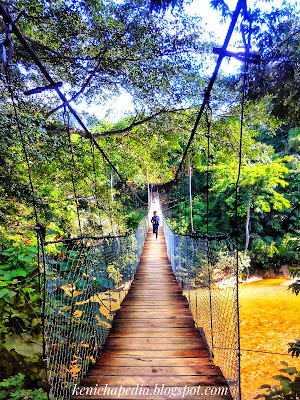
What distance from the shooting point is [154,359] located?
1430 millimetres

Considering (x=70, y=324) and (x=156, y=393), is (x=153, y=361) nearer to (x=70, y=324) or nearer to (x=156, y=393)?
(x=156, y=393)

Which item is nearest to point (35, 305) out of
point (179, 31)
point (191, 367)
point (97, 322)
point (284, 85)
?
point (97, 322)

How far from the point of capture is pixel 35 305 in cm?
127

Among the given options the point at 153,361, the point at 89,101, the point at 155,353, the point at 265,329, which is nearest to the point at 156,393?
the point at 153,361

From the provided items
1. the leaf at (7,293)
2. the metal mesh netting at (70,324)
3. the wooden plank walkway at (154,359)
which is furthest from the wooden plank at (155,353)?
the leaf at (7,293)

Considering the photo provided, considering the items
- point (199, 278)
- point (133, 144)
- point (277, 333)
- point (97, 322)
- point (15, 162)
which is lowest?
point (277, 333)

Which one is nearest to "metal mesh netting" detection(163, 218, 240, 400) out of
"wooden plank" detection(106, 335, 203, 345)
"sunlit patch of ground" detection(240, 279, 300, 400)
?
"wooden plank" detection(106, 335, 203, 345)

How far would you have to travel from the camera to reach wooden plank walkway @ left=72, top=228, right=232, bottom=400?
115 cm

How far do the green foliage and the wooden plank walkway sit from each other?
0.27 m

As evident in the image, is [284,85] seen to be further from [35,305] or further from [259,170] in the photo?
[259,170]

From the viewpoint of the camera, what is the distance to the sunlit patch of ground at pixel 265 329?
382 centimetres

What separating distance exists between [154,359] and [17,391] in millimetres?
767

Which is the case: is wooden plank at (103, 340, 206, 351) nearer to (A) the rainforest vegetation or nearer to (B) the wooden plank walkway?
(B) the wooden plank walkway

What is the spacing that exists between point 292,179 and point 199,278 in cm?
1003
